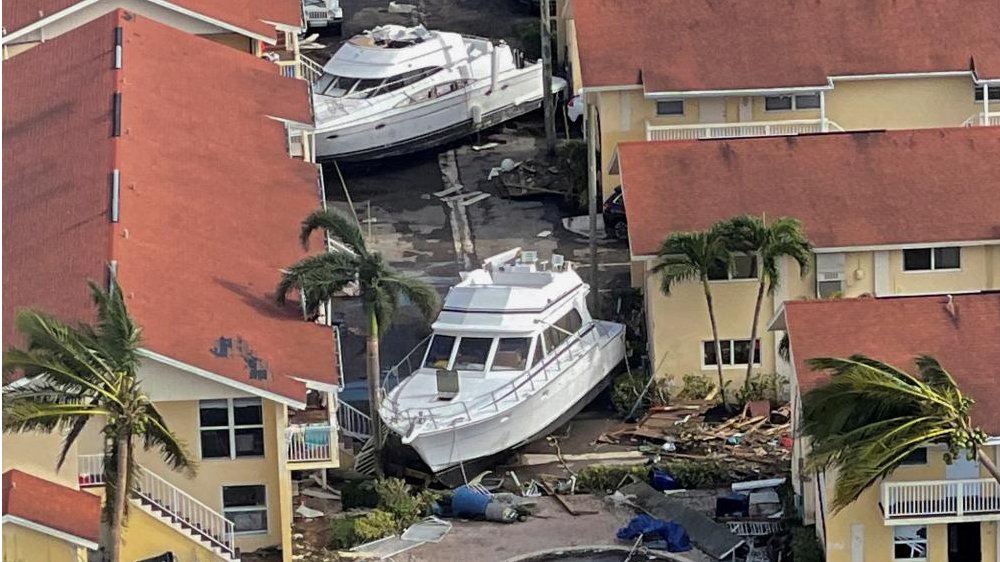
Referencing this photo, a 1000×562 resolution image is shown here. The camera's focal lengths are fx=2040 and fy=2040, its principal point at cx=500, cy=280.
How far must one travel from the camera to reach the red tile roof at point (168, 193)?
3195 cm

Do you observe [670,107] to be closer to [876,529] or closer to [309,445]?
[309,445]

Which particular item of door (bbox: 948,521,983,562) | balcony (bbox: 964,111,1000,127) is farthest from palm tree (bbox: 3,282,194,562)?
balcony (bbox: 964,111,1000,127)

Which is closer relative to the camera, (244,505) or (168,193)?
(244,505)

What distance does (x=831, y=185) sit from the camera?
39.4 m

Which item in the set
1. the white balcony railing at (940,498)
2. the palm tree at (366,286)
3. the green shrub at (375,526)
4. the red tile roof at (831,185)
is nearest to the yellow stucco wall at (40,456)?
the green shrub at (375,526)

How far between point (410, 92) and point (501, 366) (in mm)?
17287

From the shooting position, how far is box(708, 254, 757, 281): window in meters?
38.0

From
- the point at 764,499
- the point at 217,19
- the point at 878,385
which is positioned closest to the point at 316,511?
the point at 764,499

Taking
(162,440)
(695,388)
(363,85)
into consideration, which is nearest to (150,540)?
(162,440)

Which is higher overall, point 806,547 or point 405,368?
point 405,368

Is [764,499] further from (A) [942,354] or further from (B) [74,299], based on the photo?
(B) [74,299]

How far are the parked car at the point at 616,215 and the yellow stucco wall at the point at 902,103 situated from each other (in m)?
5.26

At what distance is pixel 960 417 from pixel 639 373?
38.4 feet

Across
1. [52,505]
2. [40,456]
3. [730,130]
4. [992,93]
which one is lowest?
[52,505]
